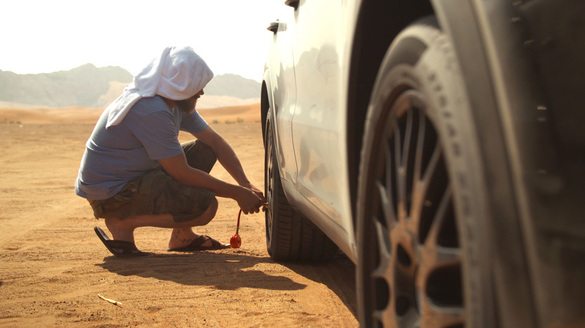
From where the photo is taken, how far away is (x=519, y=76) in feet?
3.46

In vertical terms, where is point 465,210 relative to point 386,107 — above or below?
below

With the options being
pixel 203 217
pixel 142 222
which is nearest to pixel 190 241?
pixel 203 217

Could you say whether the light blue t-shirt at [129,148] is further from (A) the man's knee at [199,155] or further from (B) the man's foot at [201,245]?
(B) the man's foot at [201,245]

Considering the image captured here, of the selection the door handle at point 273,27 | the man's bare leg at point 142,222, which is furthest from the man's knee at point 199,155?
the door handle at point 273,27

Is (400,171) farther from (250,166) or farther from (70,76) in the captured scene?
(70,76)

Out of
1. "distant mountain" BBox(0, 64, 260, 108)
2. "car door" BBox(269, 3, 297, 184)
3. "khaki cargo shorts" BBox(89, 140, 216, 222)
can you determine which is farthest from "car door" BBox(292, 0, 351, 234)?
"distant mountain" BBox(0, 64, 260, 108)

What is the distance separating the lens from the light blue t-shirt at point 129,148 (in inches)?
166

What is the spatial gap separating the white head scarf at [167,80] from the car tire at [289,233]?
2.31ft

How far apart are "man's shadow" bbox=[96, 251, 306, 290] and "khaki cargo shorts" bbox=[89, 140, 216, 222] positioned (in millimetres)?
302

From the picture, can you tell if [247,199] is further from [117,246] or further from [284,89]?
[284,89]

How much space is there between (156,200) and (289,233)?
1086 millimetres

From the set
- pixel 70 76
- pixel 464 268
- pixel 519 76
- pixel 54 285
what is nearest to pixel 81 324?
pixel 54 285

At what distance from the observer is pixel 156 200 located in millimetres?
4430

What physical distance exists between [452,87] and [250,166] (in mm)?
9509
